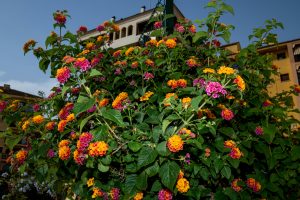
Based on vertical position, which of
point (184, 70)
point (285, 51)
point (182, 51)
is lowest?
point (184, 70)

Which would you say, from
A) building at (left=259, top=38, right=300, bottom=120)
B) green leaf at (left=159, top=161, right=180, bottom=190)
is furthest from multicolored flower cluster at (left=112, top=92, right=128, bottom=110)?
building at (left=259, top=38, right=300, bottom=120)

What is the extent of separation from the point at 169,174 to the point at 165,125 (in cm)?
29

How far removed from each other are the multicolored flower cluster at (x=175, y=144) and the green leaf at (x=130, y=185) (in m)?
0.46

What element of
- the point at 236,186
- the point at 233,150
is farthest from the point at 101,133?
the point at 236,186

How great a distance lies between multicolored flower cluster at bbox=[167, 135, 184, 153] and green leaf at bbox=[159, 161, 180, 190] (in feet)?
0.44

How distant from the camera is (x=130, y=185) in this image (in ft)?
6.09

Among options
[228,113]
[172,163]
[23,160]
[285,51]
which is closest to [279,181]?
[228,113]

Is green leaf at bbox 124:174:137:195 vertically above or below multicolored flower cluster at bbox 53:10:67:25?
below

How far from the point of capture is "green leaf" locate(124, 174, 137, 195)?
183cm

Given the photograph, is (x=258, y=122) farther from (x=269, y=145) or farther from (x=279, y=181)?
(x=279, y=181)

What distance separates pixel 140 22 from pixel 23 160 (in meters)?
30.5

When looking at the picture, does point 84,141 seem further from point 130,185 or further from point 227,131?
point 227,131

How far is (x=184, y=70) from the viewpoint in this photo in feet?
9.23

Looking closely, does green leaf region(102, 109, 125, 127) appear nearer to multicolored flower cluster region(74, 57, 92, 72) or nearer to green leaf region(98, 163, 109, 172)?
green leaf region(98, 163, 109, 172)
